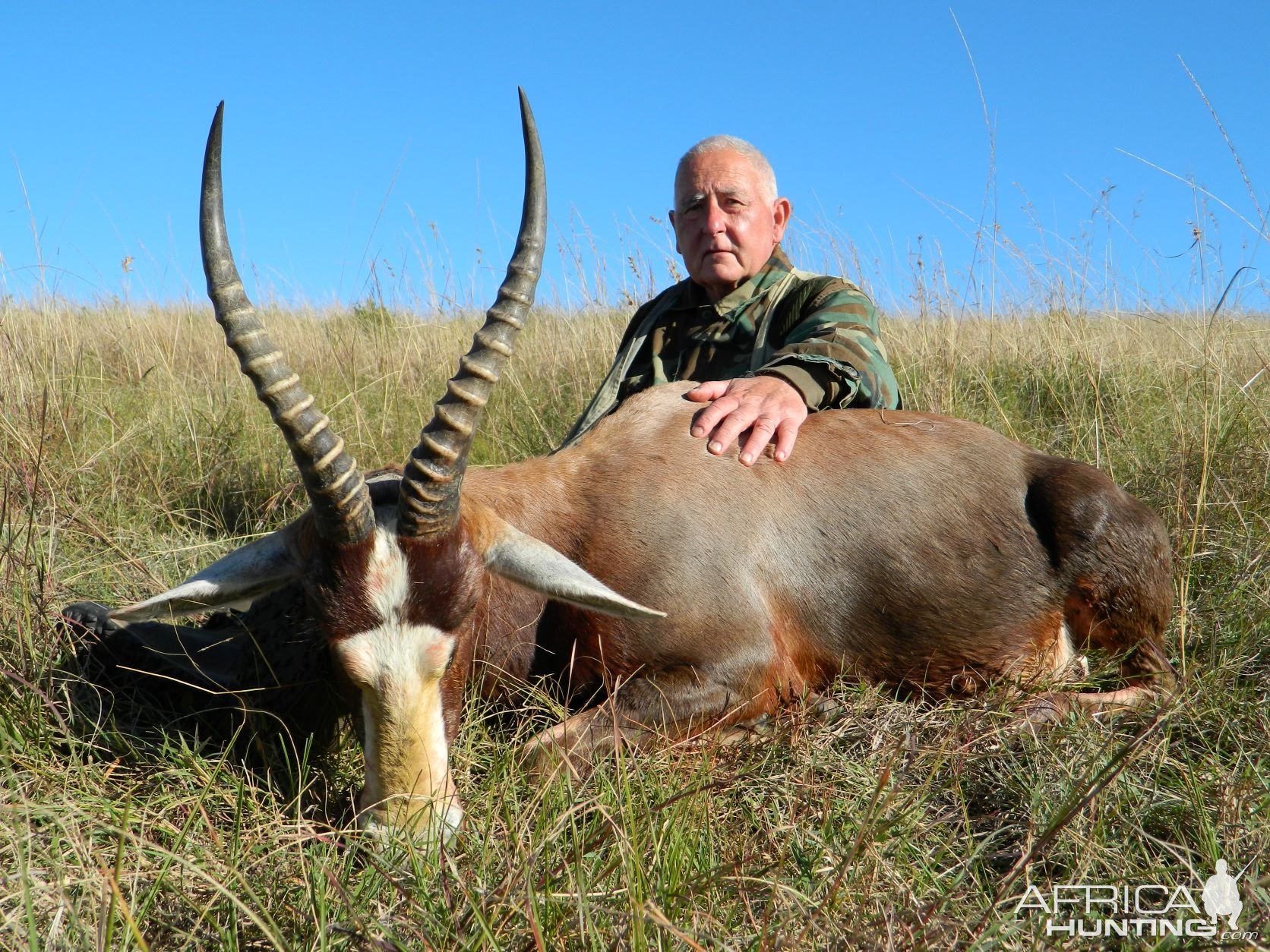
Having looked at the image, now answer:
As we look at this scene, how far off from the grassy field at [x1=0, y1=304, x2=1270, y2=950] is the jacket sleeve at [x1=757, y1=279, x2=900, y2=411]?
52.2 inches

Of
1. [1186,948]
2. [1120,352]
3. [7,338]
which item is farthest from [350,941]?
[1120,352]

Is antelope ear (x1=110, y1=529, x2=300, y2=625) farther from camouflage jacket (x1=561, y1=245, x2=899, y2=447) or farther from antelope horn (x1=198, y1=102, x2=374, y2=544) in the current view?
camouflage jacket (x1=561, y1=245, x2=899, y2=447)

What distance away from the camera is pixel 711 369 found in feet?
17.8

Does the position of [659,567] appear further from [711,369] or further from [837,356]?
[711,369]

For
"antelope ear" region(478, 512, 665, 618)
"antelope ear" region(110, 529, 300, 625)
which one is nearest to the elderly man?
"antelope ear" region(478, 512, 665, 618)

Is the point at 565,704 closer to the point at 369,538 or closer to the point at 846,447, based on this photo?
the point at 369,538

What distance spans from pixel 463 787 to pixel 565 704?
2.17ft

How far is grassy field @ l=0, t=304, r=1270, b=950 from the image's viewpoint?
7.29 feet

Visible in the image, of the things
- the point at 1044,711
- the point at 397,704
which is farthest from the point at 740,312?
the point at 397,704

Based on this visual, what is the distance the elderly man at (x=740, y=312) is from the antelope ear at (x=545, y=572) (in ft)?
4.58

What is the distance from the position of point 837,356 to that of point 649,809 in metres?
2.51

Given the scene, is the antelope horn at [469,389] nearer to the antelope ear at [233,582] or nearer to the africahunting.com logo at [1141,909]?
the antelope ear at [233,582]

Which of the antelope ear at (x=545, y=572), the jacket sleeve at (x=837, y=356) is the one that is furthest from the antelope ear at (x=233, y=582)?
the jacket sleeve at (x=837, y=356)

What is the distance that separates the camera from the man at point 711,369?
3.49 metres
